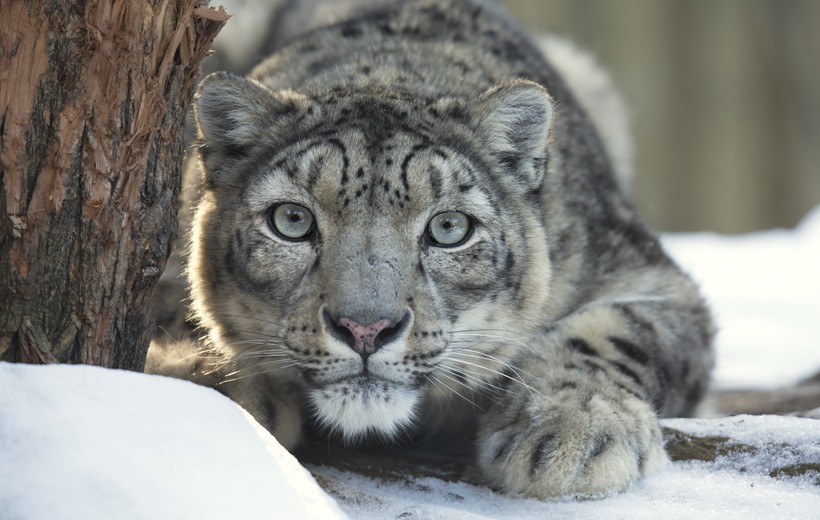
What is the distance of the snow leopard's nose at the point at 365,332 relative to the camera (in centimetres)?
342

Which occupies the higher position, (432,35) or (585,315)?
(432,35)

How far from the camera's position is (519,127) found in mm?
4324

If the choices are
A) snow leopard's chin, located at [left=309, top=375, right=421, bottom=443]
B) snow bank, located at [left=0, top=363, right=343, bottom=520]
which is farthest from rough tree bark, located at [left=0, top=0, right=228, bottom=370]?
snow leopard's chin, located at [left=309, top=375, right=421, bottom=443]

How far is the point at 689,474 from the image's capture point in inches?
150

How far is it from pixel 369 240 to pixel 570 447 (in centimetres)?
96

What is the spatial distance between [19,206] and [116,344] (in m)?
0.57

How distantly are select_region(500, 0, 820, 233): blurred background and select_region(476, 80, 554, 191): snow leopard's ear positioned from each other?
7544 mm

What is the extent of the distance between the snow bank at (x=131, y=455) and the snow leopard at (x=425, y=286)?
69 cm

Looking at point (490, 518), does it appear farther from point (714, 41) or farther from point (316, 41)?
point (714, 41)

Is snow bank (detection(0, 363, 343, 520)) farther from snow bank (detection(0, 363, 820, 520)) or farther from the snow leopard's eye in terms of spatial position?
the snow leopard's eye

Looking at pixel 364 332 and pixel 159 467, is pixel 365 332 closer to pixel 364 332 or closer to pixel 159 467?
pixel 364 332

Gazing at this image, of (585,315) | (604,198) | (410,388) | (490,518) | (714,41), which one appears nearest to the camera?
(490,518)

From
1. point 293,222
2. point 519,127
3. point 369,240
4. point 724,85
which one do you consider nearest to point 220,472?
point 369,240

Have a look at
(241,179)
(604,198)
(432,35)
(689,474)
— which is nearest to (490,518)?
(689,474)
